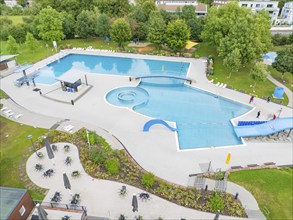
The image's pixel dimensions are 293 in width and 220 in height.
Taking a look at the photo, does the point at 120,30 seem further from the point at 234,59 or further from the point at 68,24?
the point at 234,59

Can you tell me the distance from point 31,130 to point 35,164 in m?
5.68

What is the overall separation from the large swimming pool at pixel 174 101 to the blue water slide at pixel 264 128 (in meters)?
0.93

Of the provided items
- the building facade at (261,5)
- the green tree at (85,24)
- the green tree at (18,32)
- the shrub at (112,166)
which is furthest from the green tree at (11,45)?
the building facade at (261,5)

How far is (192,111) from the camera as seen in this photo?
94.0ft

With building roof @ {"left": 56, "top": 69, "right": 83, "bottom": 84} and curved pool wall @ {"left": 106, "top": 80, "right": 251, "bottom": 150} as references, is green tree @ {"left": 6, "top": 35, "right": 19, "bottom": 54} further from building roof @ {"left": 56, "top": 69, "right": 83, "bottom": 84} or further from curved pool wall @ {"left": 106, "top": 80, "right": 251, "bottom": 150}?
curved pool wall @ {"left": 106, "top": 80, "right": 251, "bottom": 150}

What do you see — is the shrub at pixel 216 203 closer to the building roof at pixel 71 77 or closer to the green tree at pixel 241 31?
the building roof at pixel 71 77

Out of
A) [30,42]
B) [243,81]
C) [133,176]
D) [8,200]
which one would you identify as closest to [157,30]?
[243,81]

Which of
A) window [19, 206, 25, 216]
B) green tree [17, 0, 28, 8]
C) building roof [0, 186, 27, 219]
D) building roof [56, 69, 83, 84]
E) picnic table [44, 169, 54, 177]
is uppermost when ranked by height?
green tree [17, 0, 28, 8]

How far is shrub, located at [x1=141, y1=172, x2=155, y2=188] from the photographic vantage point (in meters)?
17.6

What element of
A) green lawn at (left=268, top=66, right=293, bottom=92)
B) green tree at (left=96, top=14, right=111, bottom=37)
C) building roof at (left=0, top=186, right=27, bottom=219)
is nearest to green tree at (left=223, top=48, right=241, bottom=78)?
green lawn at (left=268, top=66, right=293, bottom=92)

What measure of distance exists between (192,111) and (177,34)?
20185mm

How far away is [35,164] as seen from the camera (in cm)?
2000

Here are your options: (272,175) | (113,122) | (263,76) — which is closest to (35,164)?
(113,122)

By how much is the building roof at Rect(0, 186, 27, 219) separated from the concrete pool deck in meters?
9.84
